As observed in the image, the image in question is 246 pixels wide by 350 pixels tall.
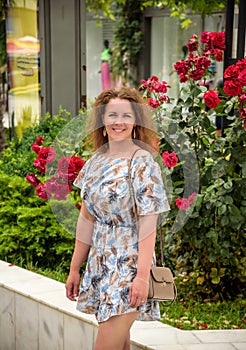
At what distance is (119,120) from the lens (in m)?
2.83

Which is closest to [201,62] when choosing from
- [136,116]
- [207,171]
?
[207,171]

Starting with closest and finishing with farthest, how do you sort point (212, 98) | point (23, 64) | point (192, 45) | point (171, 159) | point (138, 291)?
point (138, 291) → point (171, 159) → point (212, 98) → point (192, 45) → point (23, 64)

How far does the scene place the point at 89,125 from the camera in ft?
9.85

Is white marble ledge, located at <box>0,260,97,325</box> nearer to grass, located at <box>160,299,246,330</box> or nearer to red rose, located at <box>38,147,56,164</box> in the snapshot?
grass, located at <box>160,299,246,330</box>

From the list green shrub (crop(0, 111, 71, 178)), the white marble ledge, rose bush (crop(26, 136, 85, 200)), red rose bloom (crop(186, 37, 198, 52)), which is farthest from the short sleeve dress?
green shrub (crop(0, 111, 71, 178))

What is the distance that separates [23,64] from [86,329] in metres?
4.18

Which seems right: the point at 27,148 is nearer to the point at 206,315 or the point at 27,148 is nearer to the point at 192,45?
the point at 192,45

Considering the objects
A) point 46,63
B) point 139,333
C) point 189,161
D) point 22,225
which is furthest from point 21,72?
point 139,333

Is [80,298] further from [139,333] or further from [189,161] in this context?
[189,161]

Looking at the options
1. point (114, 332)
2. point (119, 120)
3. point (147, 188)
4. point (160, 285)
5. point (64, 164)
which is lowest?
point (114, 332)

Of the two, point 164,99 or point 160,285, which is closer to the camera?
point 160,285

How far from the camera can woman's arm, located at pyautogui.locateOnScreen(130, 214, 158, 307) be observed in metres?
2.71

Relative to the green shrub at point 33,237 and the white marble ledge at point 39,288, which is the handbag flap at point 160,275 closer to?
the white marble ledge at point 39,288

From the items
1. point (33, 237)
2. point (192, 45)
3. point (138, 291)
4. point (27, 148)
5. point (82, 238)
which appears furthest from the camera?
point (27, 148)
